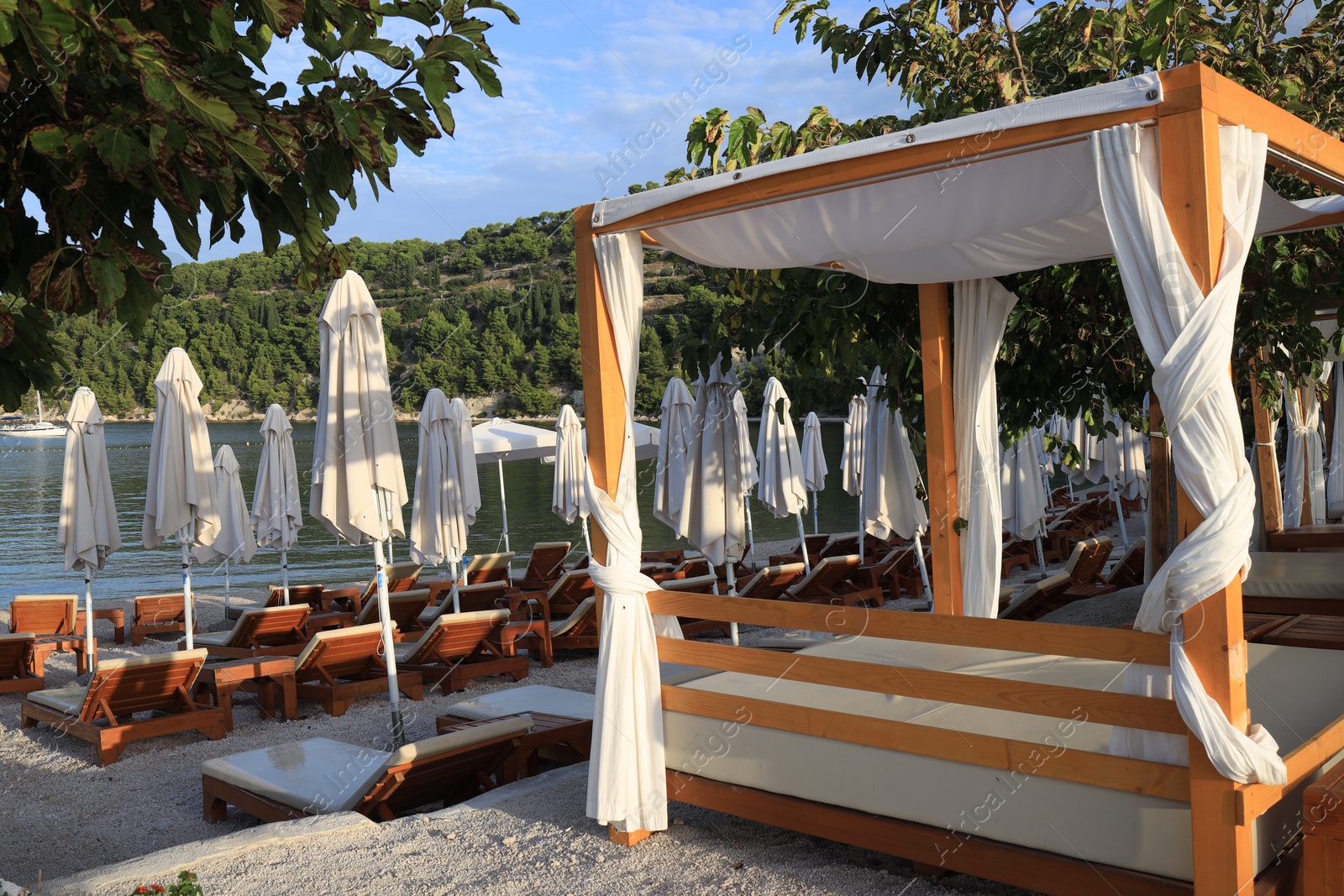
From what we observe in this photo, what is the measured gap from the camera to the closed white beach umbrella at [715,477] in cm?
784

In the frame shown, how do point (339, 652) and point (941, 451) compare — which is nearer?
point (941, 451)

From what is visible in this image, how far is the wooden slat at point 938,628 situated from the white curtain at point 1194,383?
79mm

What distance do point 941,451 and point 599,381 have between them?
2395 mm

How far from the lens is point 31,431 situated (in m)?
107

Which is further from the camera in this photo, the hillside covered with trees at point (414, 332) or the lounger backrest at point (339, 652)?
the hillside covered with trees at point (414, 332)

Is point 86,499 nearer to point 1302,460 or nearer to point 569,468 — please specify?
point 569,468

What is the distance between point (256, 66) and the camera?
2.18m

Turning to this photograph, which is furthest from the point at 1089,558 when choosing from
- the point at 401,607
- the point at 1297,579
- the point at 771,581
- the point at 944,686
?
the point at 944,686

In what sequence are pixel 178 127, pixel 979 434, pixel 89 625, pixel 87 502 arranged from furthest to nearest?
pixel 89 625, pixel 87 502, pixel 979 434, pixel 178 127

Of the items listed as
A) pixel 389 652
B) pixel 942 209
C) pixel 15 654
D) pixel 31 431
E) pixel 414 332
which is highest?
pixel 414 332

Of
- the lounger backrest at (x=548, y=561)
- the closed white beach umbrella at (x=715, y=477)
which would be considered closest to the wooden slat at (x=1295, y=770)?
the closed white beach umbrella at (x=715, y=477)

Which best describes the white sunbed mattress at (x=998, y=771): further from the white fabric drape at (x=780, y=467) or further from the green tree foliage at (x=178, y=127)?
the white fabric drape at (x=780, y=467)

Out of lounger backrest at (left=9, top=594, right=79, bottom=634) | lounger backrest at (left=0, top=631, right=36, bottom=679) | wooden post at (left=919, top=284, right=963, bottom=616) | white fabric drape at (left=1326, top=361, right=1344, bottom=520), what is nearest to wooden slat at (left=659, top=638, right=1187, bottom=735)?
wooden post at (left=919, top=284, right=963, bottom=616)

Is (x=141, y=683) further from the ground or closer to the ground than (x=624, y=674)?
closer to the ground
